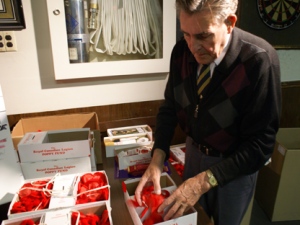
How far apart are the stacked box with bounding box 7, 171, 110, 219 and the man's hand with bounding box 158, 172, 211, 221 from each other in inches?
8.1

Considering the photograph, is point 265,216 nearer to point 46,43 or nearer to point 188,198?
point 188,198

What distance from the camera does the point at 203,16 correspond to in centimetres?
73

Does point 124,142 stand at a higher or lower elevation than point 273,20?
lower

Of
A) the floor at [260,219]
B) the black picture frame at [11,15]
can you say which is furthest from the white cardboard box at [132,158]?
the floor at [260,219]

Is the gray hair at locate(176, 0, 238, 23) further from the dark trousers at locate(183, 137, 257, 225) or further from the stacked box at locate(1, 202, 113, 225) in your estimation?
the stacked box at locate(1, 202, 113, 225)

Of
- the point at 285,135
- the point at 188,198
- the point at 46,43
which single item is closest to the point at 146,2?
the point at 46,43

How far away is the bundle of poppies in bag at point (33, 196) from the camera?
2.71 feet

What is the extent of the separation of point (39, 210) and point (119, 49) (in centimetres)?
102

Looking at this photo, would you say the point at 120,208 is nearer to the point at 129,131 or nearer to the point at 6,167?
the point at 6,167

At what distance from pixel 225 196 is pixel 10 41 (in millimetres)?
1324

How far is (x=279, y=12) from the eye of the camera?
5.74 feet

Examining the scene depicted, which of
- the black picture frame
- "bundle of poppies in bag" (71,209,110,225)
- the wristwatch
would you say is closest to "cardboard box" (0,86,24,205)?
"bundle of poppies in bag" (71,209,110,225)

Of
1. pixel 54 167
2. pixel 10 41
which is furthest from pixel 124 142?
pixel 10 41

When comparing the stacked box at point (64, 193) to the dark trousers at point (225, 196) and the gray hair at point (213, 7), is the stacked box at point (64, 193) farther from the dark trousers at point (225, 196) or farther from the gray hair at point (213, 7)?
the gray hair at point (213, 7)
